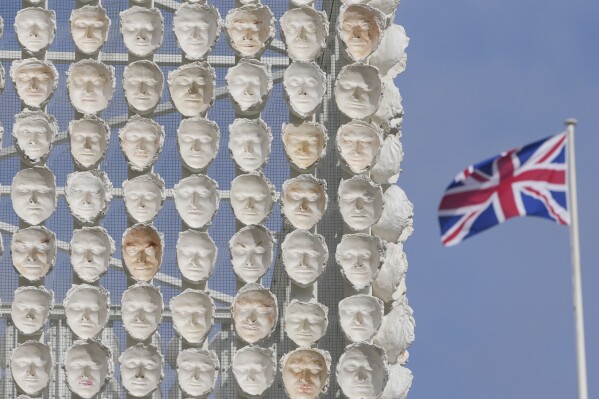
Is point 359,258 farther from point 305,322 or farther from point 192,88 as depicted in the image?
point 192,88

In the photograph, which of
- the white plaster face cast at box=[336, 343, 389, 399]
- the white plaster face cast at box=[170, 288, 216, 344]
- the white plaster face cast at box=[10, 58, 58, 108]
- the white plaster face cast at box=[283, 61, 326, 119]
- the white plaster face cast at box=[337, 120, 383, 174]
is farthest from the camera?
the white plaster face cast at box=[10, 58, 58, 108]

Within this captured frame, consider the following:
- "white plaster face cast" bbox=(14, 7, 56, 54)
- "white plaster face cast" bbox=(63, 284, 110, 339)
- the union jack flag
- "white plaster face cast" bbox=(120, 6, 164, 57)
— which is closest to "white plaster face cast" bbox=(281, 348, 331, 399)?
"white plaster face cast" bbox=(63, 284, 110, 339)

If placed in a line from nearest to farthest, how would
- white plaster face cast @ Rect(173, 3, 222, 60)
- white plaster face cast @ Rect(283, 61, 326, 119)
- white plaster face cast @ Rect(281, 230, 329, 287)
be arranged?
white plaster face cast @ Rect(281, 230, 329, 287), white plaster face cast @ Rect(283, 61, 326, 119), white plaster face cast @ Rect(173, 3, 222, 60)

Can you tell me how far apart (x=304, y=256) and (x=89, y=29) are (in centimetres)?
550

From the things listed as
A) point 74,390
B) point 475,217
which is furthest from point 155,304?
point 475,217

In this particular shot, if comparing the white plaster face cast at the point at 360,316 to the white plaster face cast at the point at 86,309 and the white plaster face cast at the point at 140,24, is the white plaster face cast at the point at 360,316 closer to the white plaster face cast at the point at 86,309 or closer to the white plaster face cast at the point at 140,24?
the white plaster face cast at the point at 86,309

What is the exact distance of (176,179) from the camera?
49969mm

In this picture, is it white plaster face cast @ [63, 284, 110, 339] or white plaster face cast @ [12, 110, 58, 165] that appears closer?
white plaster face cast @ [63, 284, 110, 339]

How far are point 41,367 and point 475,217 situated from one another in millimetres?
10140

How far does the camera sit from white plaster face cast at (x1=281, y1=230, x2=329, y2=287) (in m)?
48.0

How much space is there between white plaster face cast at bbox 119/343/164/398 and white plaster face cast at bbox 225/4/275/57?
5.31 meters

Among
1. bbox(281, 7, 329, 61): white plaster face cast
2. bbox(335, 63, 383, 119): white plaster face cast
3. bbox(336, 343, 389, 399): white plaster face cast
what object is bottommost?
bbox(336, 343, 389, 399): white plaster face cast

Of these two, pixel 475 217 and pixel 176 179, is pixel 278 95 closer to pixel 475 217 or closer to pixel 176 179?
pixel 176 179

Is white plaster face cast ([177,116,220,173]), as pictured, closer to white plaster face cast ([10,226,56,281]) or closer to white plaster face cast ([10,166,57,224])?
Answer: white plaster face cast ([10,166,57,224])
